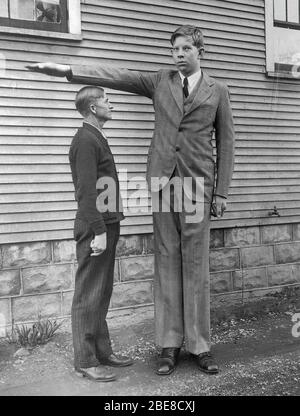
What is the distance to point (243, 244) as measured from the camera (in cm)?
615

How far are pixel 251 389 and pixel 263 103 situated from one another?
3.52 meters

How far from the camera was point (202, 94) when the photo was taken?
394 cm

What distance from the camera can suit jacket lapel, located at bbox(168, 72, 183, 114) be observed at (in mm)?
3938

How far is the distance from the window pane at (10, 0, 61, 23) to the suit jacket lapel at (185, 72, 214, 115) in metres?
1.71

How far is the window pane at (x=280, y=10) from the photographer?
20.8 feet

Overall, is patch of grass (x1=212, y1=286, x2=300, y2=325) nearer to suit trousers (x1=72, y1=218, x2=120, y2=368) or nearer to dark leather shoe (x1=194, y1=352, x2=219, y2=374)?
dark leather shoe (x1=194, y1=352, x2=219, y2=374)

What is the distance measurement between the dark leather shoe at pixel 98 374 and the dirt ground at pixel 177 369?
46 millimetres

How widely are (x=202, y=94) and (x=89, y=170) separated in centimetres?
104

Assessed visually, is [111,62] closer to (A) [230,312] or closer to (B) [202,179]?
(B) [202,179]

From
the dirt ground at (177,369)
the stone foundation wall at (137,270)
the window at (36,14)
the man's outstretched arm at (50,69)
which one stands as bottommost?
the dirt ground at (177,369)

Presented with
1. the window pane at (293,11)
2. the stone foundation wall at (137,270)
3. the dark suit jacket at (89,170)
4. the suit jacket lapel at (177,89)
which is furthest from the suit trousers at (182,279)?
the window pane at (293,11)

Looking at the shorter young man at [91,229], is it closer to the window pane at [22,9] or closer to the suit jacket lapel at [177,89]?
the suit jacket lapel at [177,89]

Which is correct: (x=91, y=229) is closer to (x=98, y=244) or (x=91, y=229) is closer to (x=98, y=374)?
(x=98, y=244)

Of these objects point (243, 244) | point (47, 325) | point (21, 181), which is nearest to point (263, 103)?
point (243, 244)
